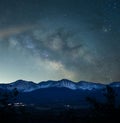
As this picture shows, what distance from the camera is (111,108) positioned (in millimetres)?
51531

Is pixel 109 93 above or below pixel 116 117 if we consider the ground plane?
above

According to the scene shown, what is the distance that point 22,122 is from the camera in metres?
61.0

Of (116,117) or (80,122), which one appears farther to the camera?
(80,122)

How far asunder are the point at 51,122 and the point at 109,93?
17.6 m

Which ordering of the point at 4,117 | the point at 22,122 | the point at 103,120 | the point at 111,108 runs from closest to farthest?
the point at 4,117 → the point at 111,108 → the point at 103,120 → the point at 22,122

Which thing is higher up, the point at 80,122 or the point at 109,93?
the point at 109,93

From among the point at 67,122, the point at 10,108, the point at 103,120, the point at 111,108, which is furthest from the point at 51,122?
the point at 111,108

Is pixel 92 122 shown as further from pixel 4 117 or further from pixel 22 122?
pixel 4 117

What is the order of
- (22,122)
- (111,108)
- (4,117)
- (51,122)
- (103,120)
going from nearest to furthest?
1. (4,117)
2. (111,108)
3. (103,120)
4. (22,122)
5. (51,122)

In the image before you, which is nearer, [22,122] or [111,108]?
[111,108]

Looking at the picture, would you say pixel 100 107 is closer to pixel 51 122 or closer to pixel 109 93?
pixel 109 93

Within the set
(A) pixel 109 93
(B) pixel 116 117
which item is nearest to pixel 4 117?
(B) pixel 116 117

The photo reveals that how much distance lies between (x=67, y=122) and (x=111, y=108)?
14503mm

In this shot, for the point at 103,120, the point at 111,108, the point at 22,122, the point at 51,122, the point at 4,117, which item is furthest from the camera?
the point at 51,122
